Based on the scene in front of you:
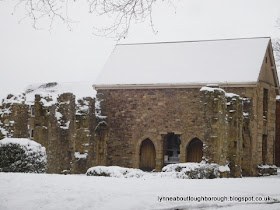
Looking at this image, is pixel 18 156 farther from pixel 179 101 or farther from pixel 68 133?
pixel 179 101

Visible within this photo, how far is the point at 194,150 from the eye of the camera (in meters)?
29.5

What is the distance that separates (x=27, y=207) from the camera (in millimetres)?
7840

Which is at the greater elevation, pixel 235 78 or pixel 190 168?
pixel 235 78

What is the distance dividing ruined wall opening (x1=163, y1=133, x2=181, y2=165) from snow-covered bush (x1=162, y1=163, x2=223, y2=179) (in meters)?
13.3

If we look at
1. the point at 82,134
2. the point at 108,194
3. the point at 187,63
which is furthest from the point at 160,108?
the point at 108,194

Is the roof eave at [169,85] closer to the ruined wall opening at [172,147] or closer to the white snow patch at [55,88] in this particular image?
the ruined wall opening at [172,147]

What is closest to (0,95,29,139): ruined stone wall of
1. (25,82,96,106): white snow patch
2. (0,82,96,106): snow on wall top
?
(0,82,96,106): snow on wall top

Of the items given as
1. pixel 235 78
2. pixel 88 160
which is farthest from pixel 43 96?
pixel 235 78

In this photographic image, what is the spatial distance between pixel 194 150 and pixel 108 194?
20693 mm

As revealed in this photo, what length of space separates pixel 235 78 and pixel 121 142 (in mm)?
7814

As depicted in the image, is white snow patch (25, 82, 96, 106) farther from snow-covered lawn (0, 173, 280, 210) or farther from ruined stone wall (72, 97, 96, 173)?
snow-covered lawn (0, 173, 280, 210)

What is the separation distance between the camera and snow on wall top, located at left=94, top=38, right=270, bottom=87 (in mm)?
29445

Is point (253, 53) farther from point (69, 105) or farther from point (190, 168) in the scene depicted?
point (190, 168)

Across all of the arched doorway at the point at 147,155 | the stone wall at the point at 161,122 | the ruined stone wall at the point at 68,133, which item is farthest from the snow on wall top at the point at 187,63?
the ruined stone wall at the point at 68,133
